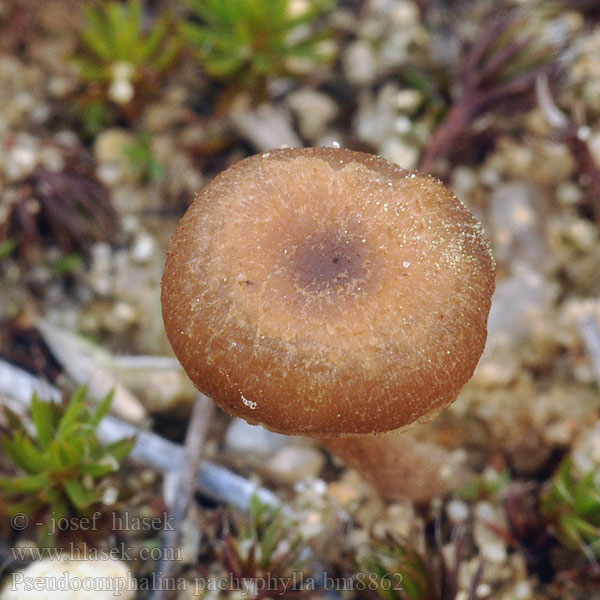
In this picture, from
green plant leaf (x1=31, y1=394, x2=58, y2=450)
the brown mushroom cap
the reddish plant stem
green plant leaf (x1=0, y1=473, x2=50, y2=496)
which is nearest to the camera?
the brown mushroom cap

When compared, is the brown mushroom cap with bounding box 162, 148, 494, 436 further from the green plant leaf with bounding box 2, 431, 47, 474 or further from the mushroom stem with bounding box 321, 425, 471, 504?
the green plant leaf with bounding box 2, 431, 47, 474

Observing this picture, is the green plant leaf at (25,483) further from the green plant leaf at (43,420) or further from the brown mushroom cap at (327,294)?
the brown mushroom cap at (327,294)

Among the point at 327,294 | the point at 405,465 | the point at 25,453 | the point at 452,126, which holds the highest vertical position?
the point at 327,294

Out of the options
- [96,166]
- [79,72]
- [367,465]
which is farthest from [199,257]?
[79,72]

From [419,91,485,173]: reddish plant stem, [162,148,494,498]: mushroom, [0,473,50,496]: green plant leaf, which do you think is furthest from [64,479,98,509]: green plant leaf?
[419,91,485,173]: reddish plant stem

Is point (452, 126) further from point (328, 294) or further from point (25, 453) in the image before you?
point (25, 453)

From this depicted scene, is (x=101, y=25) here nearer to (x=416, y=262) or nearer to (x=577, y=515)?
(x=416, y=262)

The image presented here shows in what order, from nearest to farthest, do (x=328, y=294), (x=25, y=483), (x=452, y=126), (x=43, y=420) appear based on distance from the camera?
(x=328, y=294), (x=25, y=483), (x=43, y=420), (x=452, y=126)

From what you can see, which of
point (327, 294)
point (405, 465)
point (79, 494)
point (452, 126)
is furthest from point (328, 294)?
point (452, 126)

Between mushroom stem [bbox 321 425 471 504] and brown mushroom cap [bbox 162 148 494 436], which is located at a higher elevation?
brown mushroom cap [bbox 162 148 494 436]
